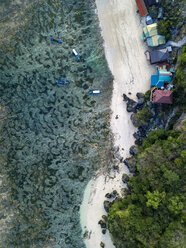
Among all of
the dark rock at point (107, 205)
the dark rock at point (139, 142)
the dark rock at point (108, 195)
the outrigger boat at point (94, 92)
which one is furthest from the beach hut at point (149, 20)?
the dark rock at point (107, 205)

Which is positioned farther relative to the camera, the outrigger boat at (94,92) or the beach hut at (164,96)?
the outrigger boat at (94,92)

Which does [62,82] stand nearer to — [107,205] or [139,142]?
[139,142]

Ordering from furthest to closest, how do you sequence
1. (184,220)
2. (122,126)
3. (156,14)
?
(122,126) < (156,14) < (184,220)

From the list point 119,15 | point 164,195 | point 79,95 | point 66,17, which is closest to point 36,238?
point 164,195

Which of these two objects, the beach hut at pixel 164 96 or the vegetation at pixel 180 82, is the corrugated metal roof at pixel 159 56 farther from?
the beach hut at pixel 164 96

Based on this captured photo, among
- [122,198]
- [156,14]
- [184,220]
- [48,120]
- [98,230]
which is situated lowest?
[98,230]

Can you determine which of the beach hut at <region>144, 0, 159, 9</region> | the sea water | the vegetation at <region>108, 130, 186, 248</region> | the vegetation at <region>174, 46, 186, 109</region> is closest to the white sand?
the sea water

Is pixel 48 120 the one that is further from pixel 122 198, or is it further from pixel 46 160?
pixel 122 198
